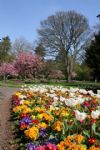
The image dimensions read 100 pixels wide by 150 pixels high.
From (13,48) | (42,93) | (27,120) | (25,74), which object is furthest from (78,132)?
(13,48)

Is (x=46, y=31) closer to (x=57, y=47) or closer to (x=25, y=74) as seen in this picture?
(x=57, y=47)

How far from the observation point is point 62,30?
238 feet

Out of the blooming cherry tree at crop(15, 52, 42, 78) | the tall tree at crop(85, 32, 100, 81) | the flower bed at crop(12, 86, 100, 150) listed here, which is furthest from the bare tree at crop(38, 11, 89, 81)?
the flower bed at crop(12, 86, 100, 150)

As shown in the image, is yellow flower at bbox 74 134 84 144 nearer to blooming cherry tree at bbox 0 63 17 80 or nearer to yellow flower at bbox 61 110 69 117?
yellow flower at bbox 61 110 69 117

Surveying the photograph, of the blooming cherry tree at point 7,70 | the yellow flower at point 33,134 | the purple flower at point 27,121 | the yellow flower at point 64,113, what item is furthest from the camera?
the blooming cherry tree at point 7,70

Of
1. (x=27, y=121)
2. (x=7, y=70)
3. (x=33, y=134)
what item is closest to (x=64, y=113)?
(x=27, y=121)

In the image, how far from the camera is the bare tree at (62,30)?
71.6 m

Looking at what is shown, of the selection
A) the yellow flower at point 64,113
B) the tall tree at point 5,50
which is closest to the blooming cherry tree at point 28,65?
the tall tree at point 5,50

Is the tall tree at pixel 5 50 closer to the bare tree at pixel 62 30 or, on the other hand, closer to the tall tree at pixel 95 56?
the bare tree at pixel 62 30

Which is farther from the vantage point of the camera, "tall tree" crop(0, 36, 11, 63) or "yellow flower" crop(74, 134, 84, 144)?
"tall tree" crop(0, 36, 11, 63)

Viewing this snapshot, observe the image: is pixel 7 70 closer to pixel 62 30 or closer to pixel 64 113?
pixel 62 30

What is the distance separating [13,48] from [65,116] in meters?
97.1

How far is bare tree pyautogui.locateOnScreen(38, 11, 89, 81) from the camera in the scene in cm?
7162

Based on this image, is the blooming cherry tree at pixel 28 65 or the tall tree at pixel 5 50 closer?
the blooming cherry tree at pixel 28 65
